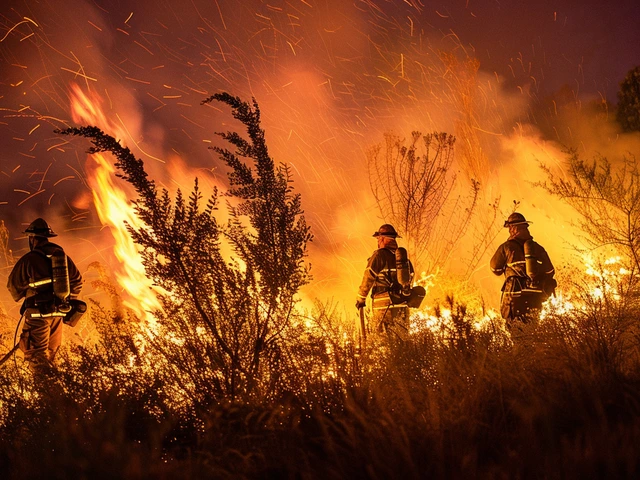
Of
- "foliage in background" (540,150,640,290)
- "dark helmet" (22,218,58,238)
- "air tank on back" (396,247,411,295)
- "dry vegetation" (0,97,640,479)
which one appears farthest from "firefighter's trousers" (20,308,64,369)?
"foliage in background" (540,150,640,290)

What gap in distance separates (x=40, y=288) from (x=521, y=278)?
5.94 m

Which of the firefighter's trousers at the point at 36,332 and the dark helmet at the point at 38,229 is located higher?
the dark helmet at the point at 38,229

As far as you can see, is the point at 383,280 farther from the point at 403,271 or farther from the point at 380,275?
the point at 403,271

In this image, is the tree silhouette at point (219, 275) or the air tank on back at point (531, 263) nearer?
the tree silhouette at point (219, 275)

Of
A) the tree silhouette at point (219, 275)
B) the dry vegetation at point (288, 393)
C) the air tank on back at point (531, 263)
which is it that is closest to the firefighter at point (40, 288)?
the dry vegetation at point (288, 393)

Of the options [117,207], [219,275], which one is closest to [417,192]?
[117,207]

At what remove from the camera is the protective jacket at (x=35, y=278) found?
703 cm

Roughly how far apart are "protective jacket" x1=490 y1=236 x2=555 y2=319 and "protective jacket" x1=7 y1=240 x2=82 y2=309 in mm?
5595

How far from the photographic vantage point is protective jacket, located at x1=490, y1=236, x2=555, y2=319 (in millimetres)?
8172

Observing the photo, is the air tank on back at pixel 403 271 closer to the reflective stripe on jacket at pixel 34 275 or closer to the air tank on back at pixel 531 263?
the air tank on back at pixel 531 263

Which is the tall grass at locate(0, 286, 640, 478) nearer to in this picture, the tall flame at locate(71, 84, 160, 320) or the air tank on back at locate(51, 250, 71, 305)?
the air tank on back at locate(51, 250, 71, 305)

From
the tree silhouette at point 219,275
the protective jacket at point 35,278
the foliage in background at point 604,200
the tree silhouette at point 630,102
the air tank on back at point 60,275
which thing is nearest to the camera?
the tree silhouette at point 219,275

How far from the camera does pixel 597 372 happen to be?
390 centimetres

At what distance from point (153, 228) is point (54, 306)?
3.29 metres
